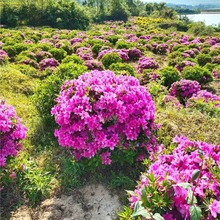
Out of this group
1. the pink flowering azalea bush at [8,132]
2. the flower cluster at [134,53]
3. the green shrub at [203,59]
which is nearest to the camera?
the pink flowering azalea bush at [8,132]

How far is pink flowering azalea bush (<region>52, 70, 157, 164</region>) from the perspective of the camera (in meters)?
3.39

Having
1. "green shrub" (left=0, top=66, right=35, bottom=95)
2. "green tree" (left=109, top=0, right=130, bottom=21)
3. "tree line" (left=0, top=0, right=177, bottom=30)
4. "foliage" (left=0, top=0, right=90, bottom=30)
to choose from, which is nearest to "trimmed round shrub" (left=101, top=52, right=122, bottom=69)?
"green shrub" (left=0, top=66, right=35, bottom=95)

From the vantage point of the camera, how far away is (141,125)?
3.59 m

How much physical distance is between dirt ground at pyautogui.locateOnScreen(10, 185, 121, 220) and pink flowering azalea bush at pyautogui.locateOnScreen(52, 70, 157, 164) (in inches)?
18.7

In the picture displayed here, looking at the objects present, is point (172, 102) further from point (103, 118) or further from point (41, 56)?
point (41, 56)

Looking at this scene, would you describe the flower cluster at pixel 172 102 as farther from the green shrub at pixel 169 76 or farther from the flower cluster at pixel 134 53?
the flower cluster at pixel 134 53

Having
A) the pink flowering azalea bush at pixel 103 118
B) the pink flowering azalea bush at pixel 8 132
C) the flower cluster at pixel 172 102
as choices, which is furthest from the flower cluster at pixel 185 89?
the pink flowering azalea bush at pixel 8 132

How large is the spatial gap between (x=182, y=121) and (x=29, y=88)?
5.06m

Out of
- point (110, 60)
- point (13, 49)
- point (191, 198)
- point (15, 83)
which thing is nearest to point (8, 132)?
point (191, 198)

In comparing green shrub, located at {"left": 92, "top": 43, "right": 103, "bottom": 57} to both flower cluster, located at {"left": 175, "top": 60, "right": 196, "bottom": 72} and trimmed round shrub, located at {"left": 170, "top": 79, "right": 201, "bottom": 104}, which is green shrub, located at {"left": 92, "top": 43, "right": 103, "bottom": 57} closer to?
flower cluster, located at {"left": 175, "top": 60, "right": 196, "bottom": 72}

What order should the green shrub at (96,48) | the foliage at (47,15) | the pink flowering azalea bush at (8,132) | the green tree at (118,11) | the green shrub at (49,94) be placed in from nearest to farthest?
1. the pink flowering azalea bush at (8,132)
2. the green shrub at (49,94)
3. the green shrub at (96,48)
4. the foliage at (47,15)
5. the green tree at (118,11)

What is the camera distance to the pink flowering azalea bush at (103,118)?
3393mm

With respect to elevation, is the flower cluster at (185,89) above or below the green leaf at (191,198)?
below

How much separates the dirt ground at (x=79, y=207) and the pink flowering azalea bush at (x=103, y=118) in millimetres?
475
